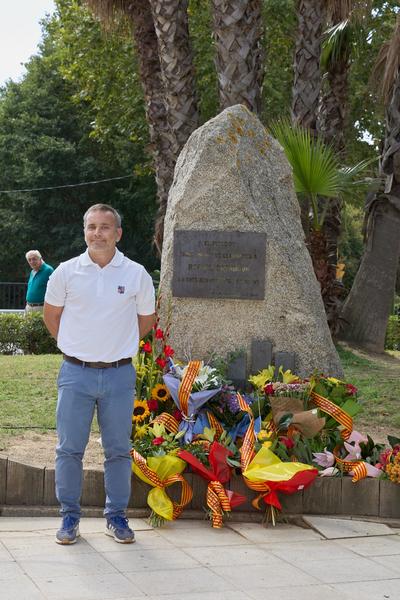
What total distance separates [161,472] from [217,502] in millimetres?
384

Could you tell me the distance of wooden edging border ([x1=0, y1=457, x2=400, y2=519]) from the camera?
5.54 metres

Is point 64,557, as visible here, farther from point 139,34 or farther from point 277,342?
point 139,34

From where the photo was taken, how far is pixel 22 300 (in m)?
32.0

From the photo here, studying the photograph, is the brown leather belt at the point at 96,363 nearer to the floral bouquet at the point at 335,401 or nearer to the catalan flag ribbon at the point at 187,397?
the catalan flag ribbon at the point at 187,397

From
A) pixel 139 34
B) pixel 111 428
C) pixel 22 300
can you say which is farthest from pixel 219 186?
pixel 22 300

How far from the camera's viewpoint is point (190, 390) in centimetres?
596

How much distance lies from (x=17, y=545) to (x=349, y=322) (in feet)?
35.9

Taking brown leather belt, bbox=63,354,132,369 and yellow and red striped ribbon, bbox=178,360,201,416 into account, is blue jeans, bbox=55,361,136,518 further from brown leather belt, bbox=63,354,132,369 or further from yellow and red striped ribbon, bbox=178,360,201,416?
yellow and red striped ribbon, bbox=178,360,201,416

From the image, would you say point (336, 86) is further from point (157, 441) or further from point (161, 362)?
point (157, 441)

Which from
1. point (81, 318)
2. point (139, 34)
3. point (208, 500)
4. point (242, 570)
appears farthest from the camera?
point (139, 34)

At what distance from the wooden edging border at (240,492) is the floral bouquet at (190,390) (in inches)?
18.0

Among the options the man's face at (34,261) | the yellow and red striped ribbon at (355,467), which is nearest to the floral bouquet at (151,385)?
the yellow and red striped ribbon at (355,467)

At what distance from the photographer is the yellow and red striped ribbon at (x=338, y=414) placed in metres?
6.08

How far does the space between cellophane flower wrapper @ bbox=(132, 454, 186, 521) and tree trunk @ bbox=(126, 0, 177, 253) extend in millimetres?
8265
